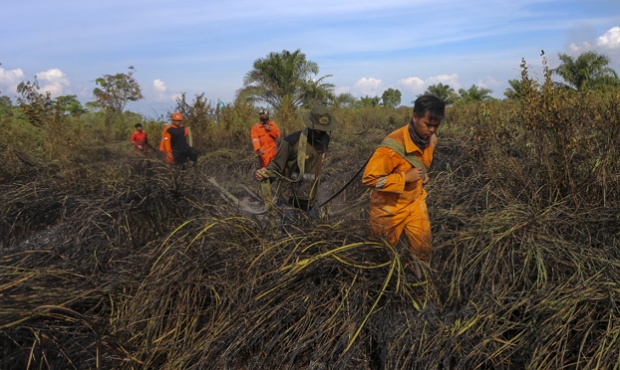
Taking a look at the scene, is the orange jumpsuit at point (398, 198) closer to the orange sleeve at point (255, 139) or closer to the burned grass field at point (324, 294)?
the burned grass field at point (324, 294)

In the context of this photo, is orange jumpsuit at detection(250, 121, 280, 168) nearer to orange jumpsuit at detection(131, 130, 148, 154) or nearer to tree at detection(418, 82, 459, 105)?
orange jumpsuit at detection(131, 130, 148, 154)

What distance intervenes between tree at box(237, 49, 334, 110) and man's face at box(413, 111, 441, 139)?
19927 millimetres

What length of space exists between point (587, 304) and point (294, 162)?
2.44m

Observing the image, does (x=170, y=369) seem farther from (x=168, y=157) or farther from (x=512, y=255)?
(x=168, y=157)

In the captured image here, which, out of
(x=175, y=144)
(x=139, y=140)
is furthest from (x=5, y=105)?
(x=175, y=144)

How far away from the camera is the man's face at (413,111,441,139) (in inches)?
120

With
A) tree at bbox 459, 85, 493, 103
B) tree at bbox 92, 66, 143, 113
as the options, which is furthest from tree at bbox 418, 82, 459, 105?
tree at bbox 92, 66, 143, 113

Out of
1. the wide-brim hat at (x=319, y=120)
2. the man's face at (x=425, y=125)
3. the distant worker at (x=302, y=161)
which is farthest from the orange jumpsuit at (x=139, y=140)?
the man's face at (x=425, y=125)

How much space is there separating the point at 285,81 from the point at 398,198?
21.1 m

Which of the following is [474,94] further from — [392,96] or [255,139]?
[255,139]

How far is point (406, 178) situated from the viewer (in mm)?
3129

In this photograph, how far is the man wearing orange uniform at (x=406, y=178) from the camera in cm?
307

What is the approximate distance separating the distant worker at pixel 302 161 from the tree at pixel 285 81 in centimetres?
1887

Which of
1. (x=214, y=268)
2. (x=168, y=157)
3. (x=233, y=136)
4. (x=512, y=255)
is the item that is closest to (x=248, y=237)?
(x=214, y=268)
